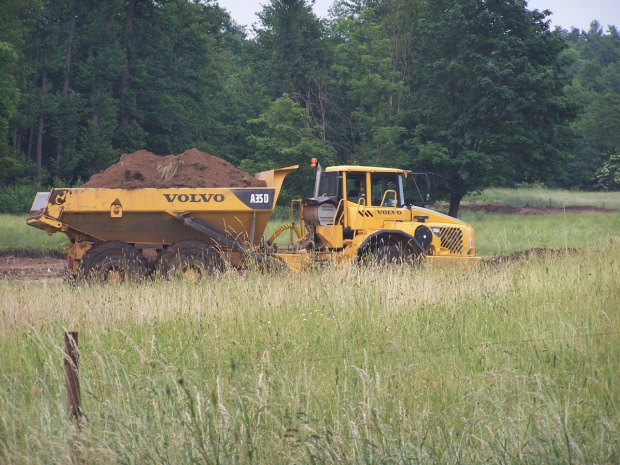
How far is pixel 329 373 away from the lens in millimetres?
6148

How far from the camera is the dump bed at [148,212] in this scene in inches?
510

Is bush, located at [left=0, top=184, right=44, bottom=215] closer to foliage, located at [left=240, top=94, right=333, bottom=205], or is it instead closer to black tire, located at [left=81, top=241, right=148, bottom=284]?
foliage, located at [left=240, top=94, right=333, bottom=205]

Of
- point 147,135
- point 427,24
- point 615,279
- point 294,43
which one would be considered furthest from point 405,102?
point 615,279

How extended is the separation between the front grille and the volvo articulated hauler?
0.07ft

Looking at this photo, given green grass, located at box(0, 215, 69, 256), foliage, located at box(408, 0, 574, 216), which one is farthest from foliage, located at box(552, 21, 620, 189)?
green grass, located at box(0, 215, 69, 256)

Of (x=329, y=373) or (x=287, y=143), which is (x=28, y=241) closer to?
(x=287, y=143)

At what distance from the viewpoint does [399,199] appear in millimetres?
14656

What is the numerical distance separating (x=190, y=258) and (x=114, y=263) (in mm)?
1335

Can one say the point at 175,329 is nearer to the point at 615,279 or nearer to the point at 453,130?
the point at 615,279

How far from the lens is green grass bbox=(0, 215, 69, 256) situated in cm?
2194

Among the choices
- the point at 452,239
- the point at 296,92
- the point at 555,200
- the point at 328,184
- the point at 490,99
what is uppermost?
the point at 296,92

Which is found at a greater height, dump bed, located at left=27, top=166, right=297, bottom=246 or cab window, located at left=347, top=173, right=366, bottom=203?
cab window, located at left=347, top=173, right=366, bottom=203

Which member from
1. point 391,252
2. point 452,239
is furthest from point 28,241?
point 452,239

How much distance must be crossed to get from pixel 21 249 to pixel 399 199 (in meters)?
12.9
